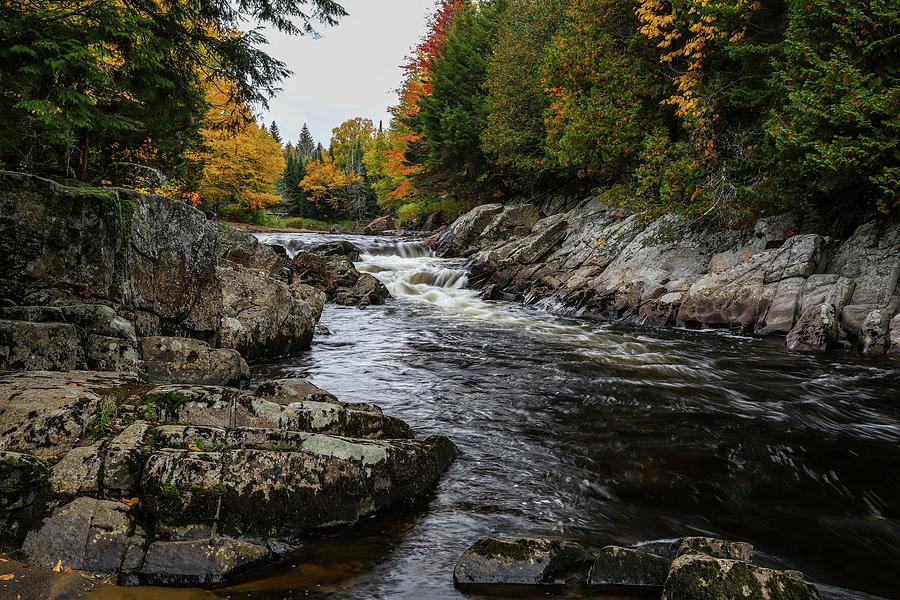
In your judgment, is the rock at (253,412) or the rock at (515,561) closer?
the rock at (515,561)

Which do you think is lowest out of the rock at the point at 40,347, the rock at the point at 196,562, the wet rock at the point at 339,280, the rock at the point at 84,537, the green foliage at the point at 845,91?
the rock at the point at 196,562

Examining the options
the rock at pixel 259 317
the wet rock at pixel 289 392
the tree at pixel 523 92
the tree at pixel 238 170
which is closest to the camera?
the wet rock at pixel 289 392

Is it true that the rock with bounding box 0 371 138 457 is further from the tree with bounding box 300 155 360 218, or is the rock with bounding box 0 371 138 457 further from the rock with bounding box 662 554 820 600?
the tree with bounding box 300 155 360 218

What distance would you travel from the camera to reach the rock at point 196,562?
2.55 metres

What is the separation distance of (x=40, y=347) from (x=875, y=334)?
11407 mm

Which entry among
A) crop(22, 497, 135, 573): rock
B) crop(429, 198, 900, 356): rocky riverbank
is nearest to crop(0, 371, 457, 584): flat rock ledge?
crop(22, 497, 135, 573): rock

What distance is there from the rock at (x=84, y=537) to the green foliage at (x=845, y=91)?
1066 cm

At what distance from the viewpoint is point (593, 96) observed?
49.0 ft

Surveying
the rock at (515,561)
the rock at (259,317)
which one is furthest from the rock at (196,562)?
the rock at (259,317)

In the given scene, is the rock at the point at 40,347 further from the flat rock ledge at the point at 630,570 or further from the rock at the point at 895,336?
the rock at the point at 895,336

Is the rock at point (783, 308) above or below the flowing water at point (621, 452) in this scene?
above

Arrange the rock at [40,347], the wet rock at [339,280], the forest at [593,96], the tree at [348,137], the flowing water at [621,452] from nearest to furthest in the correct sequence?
1. the flowing water at [621,452]
2. the rock at [40,347]
3. the forest at [593,96]
4. the wet rock at [339,280]
5. the tree at [348,137]

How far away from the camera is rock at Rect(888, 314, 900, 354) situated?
8.05 m

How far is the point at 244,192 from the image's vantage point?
30.1 meters
